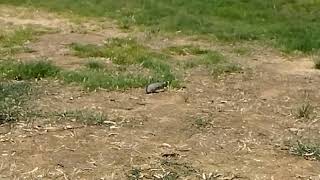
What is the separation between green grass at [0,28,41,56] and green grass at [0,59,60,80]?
1.19m

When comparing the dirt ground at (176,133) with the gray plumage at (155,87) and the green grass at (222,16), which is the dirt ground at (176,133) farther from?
the green grass at (222,16)

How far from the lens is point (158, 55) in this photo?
8.98 meters

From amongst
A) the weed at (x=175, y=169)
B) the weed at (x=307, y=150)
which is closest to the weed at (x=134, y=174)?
the weed at (x=175, y=169)

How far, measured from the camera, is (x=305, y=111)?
19.6 feet

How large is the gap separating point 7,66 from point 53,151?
2.98 meters

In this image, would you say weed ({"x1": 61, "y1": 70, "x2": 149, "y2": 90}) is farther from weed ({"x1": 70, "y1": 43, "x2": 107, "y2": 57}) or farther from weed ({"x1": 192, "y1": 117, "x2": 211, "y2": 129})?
weed ({"x1": 70, "y1": 43, "x2": 107, "y2": 57})

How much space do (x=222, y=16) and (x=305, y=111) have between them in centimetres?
677

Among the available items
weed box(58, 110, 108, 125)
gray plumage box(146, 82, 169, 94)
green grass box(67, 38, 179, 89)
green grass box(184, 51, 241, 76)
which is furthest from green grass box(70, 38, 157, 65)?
weed box(58, 110, 108, 125)

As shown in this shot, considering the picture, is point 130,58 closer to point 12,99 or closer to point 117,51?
point 117,51

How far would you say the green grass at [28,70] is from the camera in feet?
23.6

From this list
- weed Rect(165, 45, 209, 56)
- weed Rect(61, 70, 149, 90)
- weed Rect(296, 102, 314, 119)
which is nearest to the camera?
weed Rect(296, 102, 314, 119)

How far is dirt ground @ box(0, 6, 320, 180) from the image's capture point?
4.57 m

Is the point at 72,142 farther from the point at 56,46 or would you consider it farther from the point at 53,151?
the point at 56,46

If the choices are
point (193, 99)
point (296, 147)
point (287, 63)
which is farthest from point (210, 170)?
point (287, 63)
